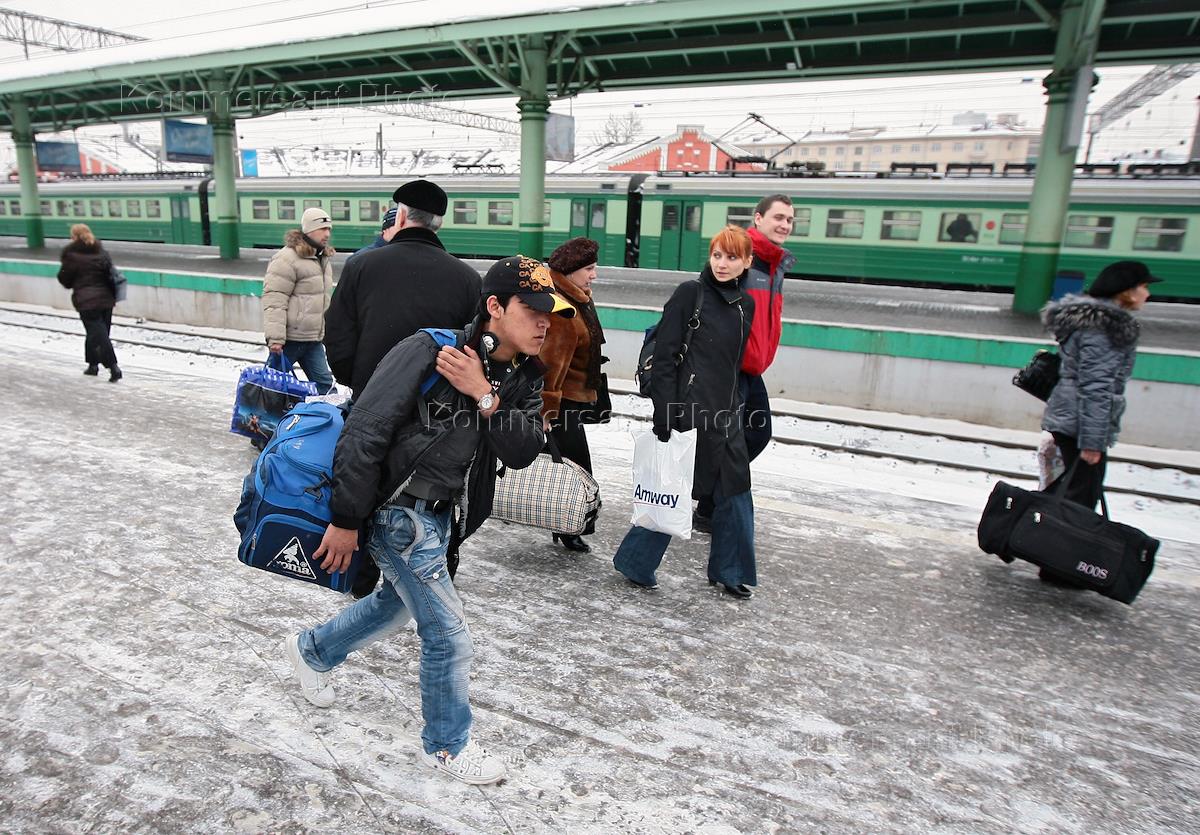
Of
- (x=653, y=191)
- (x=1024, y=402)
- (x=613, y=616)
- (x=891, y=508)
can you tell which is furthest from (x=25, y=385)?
(x=653, y=191)

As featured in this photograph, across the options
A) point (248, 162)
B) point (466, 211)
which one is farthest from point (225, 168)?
point (248, 162)

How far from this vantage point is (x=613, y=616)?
369 centimetres

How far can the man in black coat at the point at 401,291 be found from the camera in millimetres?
3299

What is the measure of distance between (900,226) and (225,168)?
17.4m

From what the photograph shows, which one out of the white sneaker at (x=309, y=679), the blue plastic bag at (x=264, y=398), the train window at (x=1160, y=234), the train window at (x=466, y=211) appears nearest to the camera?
the white sneaker at (x=309, y=679)

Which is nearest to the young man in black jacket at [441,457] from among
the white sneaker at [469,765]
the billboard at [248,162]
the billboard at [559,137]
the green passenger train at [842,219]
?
the white sneaker at [469,765]

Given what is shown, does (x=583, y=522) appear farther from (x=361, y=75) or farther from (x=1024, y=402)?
(x=361, y=75)

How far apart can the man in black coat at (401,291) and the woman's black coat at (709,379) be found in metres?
1.04

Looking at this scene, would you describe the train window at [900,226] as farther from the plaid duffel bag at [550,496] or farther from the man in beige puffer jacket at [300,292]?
the plaid duffel bag at [550,496]

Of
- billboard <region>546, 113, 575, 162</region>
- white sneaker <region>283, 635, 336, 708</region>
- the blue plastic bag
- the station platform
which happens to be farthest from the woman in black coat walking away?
billboard <region>546, 113, 575, 162</region>

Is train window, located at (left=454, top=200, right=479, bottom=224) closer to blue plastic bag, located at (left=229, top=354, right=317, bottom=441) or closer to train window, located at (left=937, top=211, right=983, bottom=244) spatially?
train window, located at (left=937, top=211, right=983, bottom=244)

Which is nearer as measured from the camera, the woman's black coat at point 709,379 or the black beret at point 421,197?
the black beret at point 421,197

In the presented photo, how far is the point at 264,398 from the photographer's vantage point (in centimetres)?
580

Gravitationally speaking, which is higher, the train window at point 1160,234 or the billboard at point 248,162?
the billboard at point 248,162
